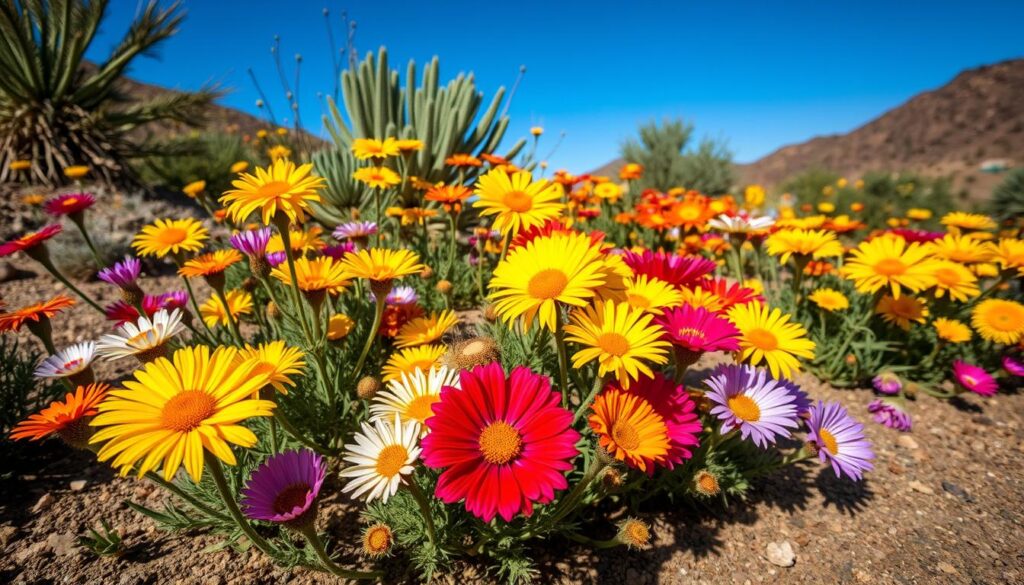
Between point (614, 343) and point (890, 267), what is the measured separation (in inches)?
77.9

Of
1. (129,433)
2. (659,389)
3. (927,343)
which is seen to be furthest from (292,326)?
(927,343)

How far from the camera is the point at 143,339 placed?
140 cm

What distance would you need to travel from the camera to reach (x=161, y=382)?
1082mm

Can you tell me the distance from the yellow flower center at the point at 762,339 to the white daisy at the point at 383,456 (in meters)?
1.21

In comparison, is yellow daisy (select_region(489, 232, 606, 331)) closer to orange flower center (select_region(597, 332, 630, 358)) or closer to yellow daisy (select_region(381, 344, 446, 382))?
orange flower center (select_region(597, 332, 630, 358))

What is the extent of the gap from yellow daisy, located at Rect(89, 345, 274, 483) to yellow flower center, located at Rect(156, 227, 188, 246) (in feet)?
3.11

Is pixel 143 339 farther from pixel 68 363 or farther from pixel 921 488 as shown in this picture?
pixel 921 488

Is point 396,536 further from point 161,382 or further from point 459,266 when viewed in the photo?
point 459,266

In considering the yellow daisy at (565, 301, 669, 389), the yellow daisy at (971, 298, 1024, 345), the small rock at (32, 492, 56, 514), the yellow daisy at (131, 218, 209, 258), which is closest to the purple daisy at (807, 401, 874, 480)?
the yellow daisy at (565, 301, 669, 389)

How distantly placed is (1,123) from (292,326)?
6.50m

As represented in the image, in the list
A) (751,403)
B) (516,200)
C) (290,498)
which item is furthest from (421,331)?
(751,403)

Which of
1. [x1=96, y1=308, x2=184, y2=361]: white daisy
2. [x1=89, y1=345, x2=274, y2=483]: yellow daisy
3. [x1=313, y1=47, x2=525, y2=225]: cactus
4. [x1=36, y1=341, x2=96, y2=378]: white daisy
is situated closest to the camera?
[x1=89, y1=345, x2=274, y2=483]: yellow daisy

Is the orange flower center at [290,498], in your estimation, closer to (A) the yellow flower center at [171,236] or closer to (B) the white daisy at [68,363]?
(B) the white daisy at [68,363]

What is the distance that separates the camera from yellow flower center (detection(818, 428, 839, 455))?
1.67 metres
